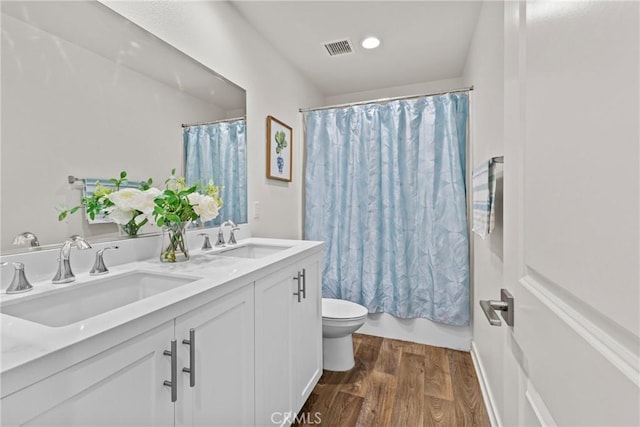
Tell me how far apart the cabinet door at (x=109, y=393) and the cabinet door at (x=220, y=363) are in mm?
50

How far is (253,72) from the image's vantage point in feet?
6.63

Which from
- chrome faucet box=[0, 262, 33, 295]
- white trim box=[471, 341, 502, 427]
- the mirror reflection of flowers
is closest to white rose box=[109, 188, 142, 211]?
the mirror reflection of flowers

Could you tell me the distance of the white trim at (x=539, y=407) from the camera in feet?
1.57

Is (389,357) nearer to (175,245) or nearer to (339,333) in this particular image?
(339,333)

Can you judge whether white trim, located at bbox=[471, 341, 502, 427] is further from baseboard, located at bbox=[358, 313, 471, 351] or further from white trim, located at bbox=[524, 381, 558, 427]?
white trim, located at bbox=[524, 381, 558, 427]

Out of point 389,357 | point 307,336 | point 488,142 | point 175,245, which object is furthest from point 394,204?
point 175,245

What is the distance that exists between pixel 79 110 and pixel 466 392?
7.80 feet

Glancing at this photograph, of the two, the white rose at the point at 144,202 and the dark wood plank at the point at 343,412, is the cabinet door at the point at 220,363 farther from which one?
the dark wood plank at the point at 343,412

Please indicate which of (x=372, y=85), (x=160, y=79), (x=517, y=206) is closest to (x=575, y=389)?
(x=517, y=206)

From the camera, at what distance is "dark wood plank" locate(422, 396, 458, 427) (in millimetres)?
1517

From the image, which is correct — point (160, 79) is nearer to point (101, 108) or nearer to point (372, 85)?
point (101, 108)

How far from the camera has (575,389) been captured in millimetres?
393

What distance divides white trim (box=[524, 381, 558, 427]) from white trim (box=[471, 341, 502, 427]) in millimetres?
1067

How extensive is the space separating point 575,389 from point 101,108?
1519mm
